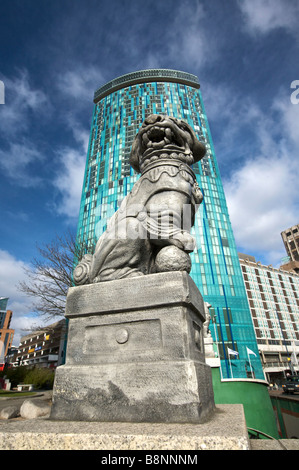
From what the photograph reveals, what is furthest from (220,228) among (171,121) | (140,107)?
(171,121)

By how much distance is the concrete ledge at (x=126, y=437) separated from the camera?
1233 mm

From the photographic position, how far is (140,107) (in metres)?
43.4

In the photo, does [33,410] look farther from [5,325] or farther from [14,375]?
[5,325]

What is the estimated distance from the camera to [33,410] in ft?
8.48

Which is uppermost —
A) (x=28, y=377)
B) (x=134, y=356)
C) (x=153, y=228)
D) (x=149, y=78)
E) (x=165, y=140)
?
(x=149, y=78)

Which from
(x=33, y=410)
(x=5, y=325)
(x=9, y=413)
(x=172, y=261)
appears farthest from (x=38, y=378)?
(x=5, y=325)

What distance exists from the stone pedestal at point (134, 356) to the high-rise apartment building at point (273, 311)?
165 ft

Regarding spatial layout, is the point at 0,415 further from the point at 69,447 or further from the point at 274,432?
the point at 274,432

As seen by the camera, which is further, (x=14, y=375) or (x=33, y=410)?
(x=14, y=375)

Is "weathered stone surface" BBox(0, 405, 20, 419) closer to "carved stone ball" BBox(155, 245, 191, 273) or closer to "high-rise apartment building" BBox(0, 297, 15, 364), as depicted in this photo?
"carved stone ball" BBox(155, 245, 191, 273)

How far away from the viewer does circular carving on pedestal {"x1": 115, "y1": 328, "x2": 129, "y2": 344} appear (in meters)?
2.13

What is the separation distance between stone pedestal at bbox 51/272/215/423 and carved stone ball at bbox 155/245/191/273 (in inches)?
5.0

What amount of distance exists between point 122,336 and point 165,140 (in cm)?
243

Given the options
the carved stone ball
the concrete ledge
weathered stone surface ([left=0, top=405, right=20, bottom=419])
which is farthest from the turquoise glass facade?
the concrete ledge
